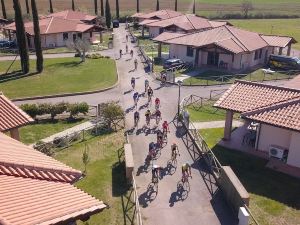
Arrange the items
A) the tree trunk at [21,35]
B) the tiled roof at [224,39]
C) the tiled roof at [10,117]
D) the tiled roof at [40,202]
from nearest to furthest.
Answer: the tiled roof at [40,202], the tiled roof at [10,117], the tree trunk at [21,35], the tiled roof at [224,39]

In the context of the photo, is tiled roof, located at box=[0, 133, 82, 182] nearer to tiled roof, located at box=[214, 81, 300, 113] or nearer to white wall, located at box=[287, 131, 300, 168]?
tiled roof, located at box=[214, 81, 300, 113]

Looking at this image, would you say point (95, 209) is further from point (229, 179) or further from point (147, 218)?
point (229, 179)

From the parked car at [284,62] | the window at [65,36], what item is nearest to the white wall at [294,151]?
the parked car at [284,62]

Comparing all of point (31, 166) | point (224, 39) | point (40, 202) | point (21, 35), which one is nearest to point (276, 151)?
point (31, 166)

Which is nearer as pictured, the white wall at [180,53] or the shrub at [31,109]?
the shrub at [31,109]

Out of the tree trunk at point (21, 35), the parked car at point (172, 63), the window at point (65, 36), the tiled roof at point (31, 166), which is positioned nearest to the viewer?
the tiled roof at point (31, 166)

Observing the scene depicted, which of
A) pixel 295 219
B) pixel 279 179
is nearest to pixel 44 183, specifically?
pixel 295 219

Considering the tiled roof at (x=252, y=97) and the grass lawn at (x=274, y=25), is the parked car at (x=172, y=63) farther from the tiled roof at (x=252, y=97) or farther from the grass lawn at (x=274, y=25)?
the grass lawn at (x=274, y=25)

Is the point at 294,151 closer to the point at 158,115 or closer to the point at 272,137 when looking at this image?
the point at 272,137
